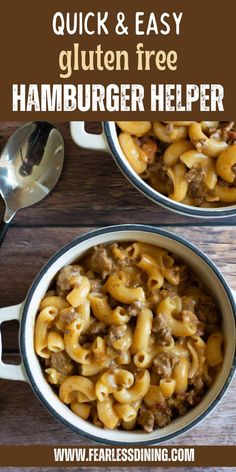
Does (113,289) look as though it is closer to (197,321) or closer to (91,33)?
(197,321)

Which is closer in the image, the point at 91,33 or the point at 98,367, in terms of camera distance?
the point at 98,367

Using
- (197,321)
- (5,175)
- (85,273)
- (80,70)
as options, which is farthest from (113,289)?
(80,70)

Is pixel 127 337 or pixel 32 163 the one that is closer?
pixel 127 337

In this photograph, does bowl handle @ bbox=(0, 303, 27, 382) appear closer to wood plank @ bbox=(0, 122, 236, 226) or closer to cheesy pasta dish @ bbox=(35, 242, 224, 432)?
cheesy pasta dish @ bbox=(35, 242, 224, 432)

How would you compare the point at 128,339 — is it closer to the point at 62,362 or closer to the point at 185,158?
the point at 62,362

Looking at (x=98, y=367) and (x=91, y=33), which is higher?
(x=91, y=33)

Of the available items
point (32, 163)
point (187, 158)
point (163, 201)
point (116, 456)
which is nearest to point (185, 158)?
point (187, 158)
